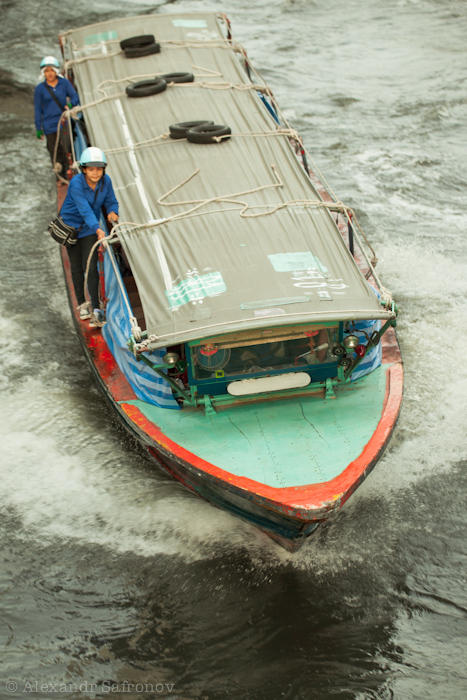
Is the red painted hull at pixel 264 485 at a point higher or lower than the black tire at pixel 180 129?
lower

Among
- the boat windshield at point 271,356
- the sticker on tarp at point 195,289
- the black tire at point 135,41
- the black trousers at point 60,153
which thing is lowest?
the boat windshield at point 271,356

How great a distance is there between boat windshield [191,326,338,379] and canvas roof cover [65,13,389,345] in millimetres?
442

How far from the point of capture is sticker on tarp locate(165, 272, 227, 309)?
15.5 ft

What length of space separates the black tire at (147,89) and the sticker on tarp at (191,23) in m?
1.68

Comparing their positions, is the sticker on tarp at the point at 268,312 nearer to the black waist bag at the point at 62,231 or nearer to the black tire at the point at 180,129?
the black waist bag at the point at 62,231

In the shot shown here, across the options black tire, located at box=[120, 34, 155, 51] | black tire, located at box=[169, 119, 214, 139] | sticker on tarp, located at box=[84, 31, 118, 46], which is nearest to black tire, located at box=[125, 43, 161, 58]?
black tire, located at box=[120, 34, 155, 51]

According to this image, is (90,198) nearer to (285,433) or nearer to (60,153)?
(285,433)

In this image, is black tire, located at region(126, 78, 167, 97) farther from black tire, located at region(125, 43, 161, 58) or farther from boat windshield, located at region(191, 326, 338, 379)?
boat windshield, located at region(191, 326, 338, 379)

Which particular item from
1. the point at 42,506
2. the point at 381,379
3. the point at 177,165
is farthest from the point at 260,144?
the point at 42,506

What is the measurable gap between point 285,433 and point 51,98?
5.35 meters

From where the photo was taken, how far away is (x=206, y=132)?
6.10 m

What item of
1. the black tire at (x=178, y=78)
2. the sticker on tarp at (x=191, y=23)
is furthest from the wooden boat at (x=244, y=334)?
the sticker on tarp at (x=191, y=23)

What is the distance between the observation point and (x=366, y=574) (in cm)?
500

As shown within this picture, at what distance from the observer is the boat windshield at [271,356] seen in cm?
498
